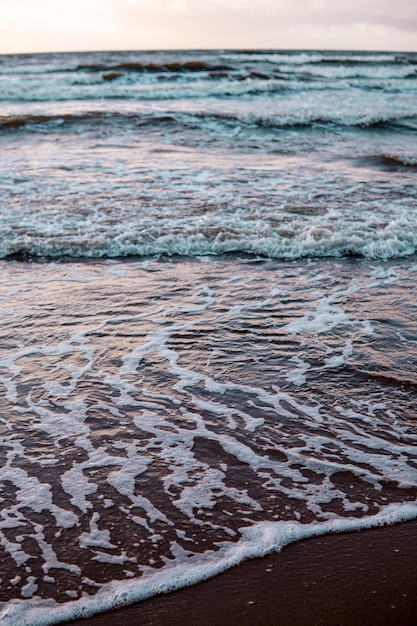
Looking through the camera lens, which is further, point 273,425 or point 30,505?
point 273,425

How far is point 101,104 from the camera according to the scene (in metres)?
18.8

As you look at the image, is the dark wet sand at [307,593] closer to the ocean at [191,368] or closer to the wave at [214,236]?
the ocean at [191,368]

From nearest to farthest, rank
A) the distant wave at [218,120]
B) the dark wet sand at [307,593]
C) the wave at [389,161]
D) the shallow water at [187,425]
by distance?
the dark wet sand at [307,593] → the shallow water at [187,425] → the wave at [389,161] → the distant wave at [218,120]

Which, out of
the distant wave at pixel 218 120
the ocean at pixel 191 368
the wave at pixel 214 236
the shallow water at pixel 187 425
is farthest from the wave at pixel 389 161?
the shallow water at pixel 187 425

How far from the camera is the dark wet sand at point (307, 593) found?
235 cm

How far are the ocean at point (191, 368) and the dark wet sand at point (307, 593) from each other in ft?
0.25

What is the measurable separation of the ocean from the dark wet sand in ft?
0.25

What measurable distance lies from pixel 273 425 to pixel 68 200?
228 inches

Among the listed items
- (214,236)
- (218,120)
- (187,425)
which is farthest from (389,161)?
(187,425)

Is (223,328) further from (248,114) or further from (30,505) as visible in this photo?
(248,114)

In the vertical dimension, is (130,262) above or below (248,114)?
below

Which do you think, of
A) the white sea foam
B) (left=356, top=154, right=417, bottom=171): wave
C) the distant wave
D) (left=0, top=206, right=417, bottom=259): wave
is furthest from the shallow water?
the distant wave

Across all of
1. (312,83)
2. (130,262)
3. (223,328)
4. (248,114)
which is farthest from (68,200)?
(312,83)

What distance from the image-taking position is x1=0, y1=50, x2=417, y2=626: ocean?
109 inches
